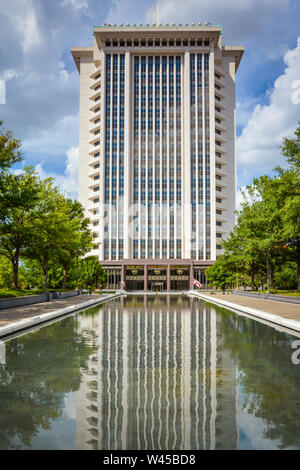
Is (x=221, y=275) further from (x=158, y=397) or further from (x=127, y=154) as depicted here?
(x=158, y=397)

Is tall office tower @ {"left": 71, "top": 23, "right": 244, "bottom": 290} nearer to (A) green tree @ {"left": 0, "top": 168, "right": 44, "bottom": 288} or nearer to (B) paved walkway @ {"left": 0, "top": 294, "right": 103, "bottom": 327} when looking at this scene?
(A) green tree @ {"left": 0, "top": 168, "right": 44, "bottom": 288}

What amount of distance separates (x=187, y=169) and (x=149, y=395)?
87820 mm

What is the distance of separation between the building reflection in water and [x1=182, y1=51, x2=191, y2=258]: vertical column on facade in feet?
259

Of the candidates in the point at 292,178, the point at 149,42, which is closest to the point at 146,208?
the point at 149,42

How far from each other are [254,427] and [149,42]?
104 metres

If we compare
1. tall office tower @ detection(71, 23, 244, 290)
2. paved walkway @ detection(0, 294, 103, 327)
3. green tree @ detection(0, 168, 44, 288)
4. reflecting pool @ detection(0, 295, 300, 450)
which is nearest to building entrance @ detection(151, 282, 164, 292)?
tall office tower @ detection(71, 23, 244, 290)

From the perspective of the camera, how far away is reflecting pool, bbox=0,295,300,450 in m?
4.94

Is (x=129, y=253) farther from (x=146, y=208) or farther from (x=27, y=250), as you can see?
(x=27, y=250)

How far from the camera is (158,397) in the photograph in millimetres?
6570

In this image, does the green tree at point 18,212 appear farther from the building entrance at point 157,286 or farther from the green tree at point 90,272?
the building entrance at point 157,286

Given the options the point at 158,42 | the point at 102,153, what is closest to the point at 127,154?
the point at 102,153

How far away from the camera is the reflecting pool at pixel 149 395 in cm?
494

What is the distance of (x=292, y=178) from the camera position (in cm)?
2878

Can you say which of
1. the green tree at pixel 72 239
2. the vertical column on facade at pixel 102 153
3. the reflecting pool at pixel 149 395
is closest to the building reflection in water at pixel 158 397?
the reflecting pool at pixel 149 395
